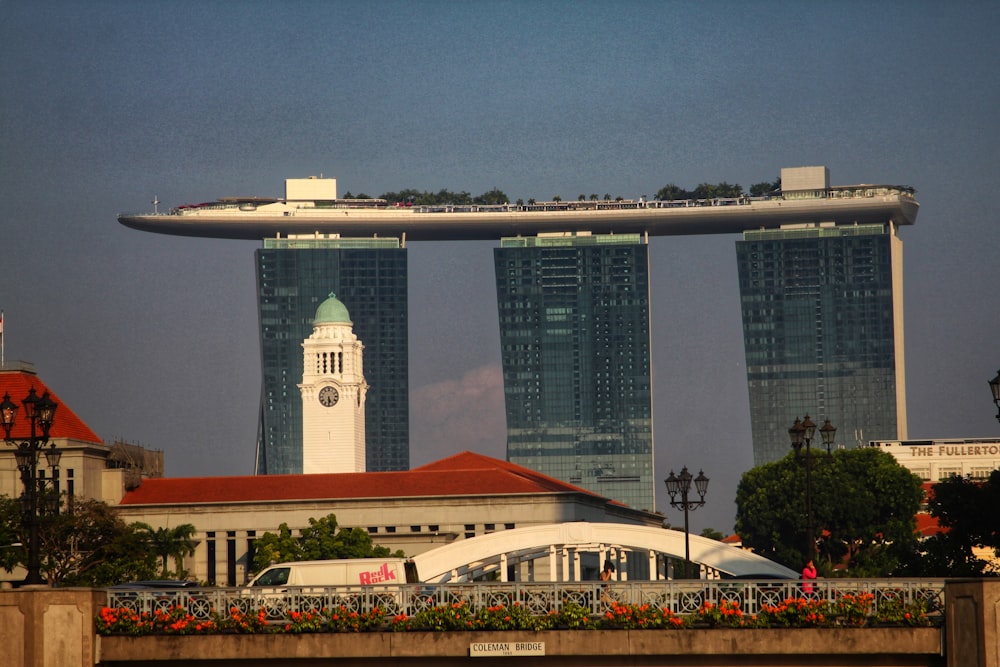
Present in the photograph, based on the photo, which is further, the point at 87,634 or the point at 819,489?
the point at 819,489

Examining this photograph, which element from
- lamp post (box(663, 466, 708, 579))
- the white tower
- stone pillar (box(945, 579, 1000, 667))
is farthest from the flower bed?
the white tower

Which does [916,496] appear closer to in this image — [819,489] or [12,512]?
[819,489]

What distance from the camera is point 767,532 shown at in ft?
442

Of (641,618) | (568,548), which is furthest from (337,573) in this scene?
(568,548)

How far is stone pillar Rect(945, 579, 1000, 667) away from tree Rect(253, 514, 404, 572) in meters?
74.1

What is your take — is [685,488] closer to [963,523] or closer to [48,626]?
[963,523]

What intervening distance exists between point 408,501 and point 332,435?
46.2 metres

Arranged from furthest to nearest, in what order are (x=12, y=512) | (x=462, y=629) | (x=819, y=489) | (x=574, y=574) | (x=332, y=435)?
(x=332, y=435)
(x=819, y=489)
(x=574, y=574)
(x=12, y=512)
(x=462, y=629)

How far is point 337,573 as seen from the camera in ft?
165

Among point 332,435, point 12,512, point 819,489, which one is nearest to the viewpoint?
point 12,512

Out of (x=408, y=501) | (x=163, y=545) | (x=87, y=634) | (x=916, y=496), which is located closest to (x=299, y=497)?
(x=408, y=501)

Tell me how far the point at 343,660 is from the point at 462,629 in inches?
103

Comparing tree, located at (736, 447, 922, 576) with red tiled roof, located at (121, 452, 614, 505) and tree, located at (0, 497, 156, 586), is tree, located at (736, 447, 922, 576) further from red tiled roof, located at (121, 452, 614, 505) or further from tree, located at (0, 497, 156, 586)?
tree, located at (0, 497, 156, 586)

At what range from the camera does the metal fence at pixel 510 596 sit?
36906mm
